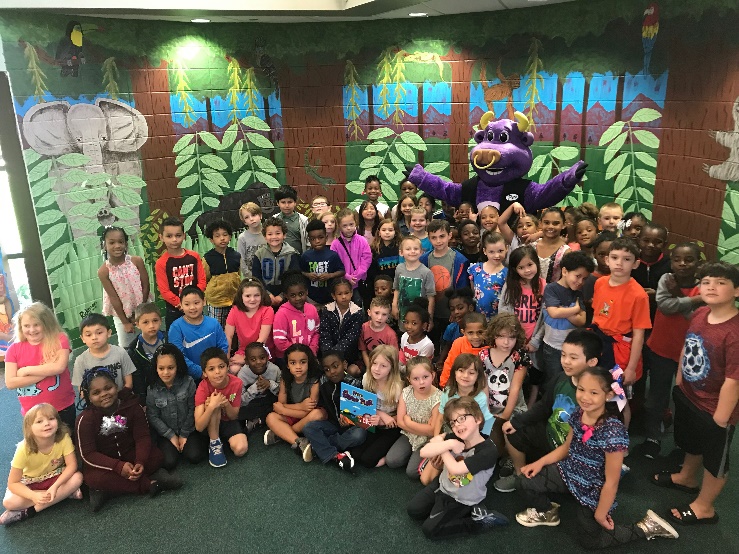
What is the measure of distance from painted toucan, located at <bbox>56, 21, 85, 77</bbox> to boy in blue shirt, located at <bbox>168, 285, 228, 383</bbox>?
8.45 ft

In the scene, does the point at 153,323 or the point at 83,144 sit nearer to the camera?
the point at 153,323

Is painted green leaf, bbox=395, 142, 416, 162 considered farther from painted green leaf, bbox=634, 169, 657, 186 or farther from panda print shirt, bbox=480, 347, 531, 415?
panda print shirt, bbox=480, 347, 531, 415

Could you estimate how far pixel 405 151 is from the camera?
6316 mm

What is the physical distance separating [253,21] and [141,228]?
2.46 metres

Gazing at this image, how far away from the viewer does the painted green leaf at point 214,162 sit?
5957mm

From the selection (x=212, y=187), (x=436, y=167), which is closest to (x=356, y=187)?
(x=436, y=167)

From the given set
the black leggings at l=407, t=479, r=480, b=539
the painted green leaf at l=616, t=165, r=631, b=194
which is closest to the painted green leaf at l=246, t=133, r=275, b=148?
the painted green leaf at l=616, t=165, r=631, b=194

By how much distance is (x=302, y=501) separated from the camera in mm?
3100

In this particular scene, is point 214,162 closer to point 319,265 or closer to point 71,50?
point 71,50

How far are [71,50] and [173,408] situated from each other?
3.39 meters

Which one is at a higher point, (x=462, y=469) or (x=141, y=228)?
(x=141, y=228)

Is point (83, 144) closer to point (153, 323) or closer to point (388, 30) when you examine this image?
point (153, 323)

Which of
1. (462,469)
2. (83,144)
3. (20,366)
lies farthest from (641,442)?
(83,144)

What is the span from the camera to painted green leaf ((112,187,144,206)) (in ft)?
17.5
